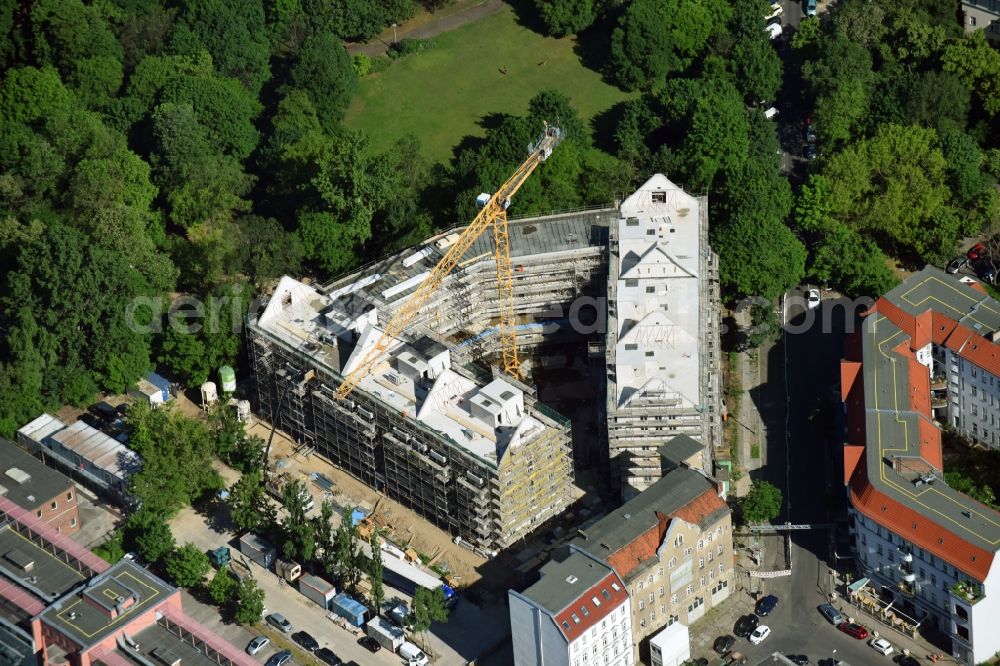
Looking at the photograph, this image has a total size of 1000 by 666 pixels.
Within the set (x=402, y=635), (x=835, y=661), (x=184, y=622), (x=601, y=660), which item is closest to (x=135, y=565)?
(x=184, y=622)

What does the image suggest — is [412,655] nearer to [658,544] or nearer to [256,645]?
[256,645]

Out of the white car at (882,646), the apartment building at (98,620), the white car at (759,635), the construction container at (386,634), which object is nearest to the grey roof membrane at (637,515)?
the white car at (759,635)

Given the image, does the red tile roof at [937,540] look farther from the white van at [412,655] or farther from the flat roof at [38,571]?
the flat roof at [38,571]

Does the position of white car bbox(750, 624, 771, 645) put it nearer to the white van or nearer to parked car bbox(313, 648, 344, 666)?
the white van

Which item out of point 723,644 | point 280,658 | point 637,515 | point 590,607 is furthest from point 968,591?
point 280,658

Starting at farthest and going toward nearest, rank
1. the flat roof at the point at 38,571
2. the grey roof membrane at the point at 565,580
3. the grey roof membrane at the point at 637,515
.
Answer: the flat roof at the point at 38,571 < the grey roof membrane at the point at 637,515 < the grey roof membrane at the point at 565,580

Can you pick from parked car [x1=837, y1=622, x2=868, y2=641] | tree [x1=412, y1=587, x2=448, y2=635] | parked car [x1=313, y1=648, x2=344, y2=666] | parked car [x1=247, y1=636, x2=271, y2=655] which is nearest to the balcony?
parked car [x1=837, y1=622, x2=868, y2=641]
